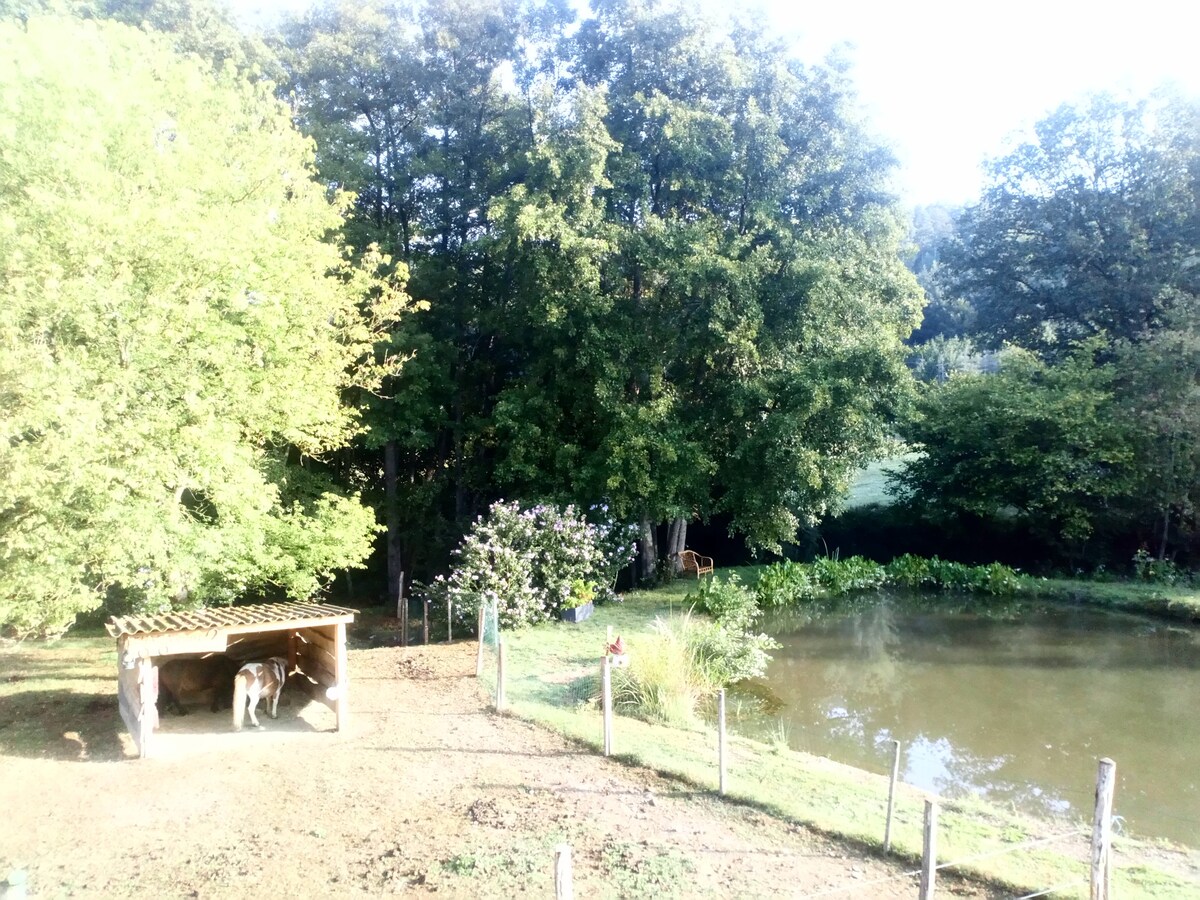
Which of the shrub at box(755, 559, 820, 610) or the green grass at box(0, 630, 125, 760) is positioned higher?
the shrub at box(755, 559, 820, 610)

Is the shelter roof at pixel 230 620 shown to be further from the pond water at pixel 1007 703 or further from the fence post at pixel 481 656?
the pond water at pixel 1007 703

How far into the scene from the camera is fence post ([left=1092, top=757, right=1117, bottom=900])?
5367 millimetres

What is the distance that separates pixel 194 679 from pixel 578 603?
6920 millimetres

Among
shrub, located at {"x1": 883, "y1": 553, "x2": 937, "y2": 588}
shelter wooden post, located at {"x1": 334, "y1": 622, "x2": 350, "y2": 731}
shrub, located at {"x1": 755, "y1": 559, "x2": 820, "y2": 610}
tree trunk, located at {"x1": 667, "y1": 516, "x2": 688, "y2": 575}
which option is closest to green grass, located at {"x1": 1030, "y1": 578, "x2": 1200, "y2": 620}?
shrub, located at {"x1": 883, "y1": 553, "x2": 937, "y2": 588}

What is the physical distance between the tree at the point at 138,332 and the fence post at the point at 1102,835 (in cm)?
934

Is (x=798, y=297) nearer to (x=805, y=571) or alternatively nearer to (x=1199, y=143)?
(x=805, y=571)

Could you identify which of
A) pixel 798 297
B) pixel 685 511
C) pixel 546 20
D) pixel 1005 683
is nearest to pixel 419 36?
pixel 546 20

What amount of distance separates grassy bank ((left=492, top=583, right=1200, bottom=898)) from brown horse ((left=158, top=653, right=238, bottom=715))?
371 cm

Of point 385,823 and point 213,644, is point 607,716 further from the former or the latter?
point 213,644

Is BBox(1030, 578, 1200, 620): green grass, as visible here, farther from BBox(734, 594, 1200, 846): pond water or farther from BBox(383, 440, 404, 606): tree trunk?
BBox(383, 440, 404, 606): tree trunk

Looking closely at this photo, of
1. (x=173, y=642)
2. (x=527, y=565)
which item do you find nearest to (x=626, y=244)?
(x=527, y=565)

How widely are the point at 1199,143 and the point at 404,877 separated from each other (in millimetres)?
25635

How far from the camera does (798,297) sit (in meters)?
18.4

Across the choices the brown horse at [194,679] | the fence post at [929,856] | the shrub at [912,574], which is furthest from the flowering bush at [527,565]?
the fence post at [929,856]
